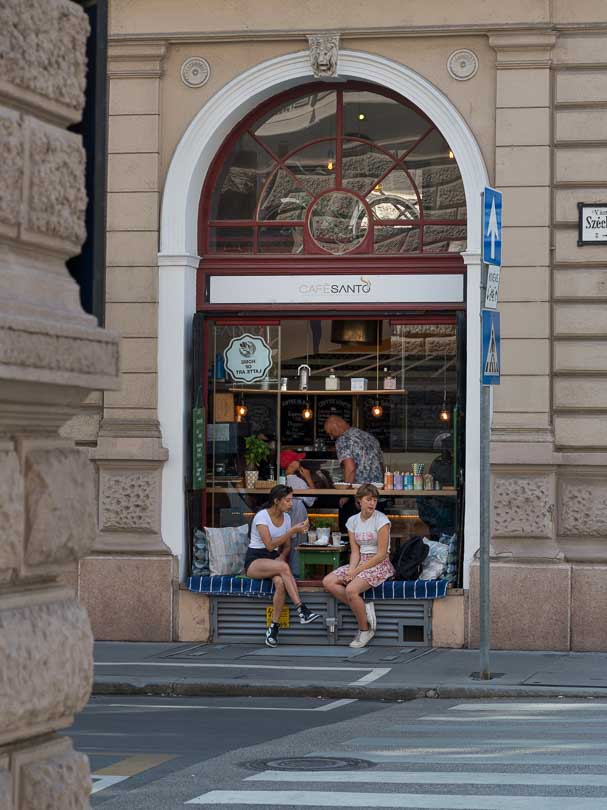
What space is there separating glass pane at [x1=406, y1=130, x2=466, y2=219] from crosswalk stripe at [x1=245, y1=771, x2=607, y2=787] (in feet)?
27.7

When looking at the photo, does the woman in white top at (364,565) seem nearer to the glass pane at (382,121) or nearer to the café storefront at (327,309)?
the café storefront at (327,309)

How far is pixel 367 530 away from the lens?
51.2 feet

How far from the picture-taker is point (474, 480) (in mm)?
15492

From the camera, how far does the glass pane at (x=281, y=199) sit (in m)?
16.5

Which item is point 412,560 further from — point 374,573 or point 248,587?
point 248,587

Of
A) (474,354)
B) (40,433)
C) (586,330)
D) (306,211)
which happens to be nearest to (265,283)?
(306,211)

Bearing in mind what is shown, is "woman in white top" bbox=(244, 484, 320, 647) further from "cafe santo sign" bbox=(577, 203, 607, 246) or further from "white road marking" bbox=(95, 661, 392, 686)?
"cafe santo sign" bbox=(577, 203, 607, 246)

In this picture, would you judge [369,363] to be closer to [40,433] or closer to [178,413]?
[178,413]

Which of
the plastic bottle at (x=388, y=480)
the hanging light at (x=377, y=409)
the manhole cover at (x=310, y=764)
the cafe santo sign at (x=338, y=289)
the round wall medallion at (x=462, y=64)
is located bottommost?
the manhole cover at (x=310, y=764)

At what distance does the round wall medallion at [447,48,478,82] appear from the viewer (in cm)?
1566

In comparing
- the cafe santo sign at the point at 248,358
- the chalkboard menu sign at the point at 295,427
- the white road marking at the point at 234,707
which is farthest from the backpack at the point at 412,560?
the white road marking at the point at 234,707

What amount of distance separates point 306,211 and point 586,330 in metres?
3.28

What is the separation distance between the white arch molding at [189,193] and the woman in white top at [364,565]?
173 cm

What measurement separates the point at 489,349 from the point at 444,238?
135 inches
